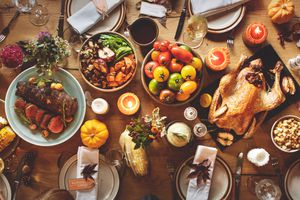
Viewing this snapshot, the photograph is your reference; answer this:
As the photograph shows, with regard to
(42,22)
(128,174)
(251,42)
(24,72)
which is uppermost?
(251,42)

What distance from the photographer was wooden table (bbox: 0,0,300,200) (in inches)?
85.9

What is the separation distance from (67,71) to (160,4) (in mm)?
660

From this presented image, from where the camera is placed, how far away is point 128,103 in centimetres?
219

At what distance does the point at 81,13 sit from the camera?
7.27ft

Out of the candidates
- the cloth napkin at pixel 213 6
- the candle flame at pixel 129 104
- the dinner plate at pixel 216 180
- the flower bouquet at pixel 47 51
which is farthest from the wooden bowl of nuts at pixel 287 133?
the flower bouquet at pixel 47 51

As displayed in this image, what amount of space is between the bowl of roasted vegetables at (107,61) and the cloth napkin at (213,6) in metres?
0.44

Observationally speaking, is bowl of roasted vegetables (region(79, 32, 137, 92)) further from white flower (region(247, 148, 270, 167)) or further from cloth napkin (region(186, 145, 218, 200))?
white flower (region(247, 148, 270, 167))

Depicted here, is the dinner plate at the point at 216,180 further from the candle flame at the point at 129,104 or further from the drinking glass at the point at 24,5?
the drinking glass at the point at 24,5

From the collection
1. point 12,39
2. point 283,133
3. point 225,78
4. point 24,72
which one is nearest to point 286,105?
point 283,133

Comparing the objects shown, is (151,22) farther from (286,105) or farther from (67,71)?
(286,105)

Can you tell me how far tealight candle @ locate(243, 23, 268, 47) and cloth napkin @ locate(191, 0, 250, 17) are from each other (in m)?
0.16

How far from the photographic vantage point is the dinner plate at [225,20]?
221 cm

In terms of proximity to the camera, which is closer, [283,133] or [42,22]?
[283,133]

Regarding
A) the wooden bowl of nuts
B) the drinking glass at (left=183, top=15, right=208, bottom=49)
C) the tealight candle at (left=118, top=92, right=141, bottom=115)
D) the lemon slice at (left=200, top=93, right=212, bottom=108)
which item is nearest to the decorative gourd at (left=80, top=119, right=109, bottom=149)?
the tealight candle at (left=118, top=92, right=141, bottom=115)
